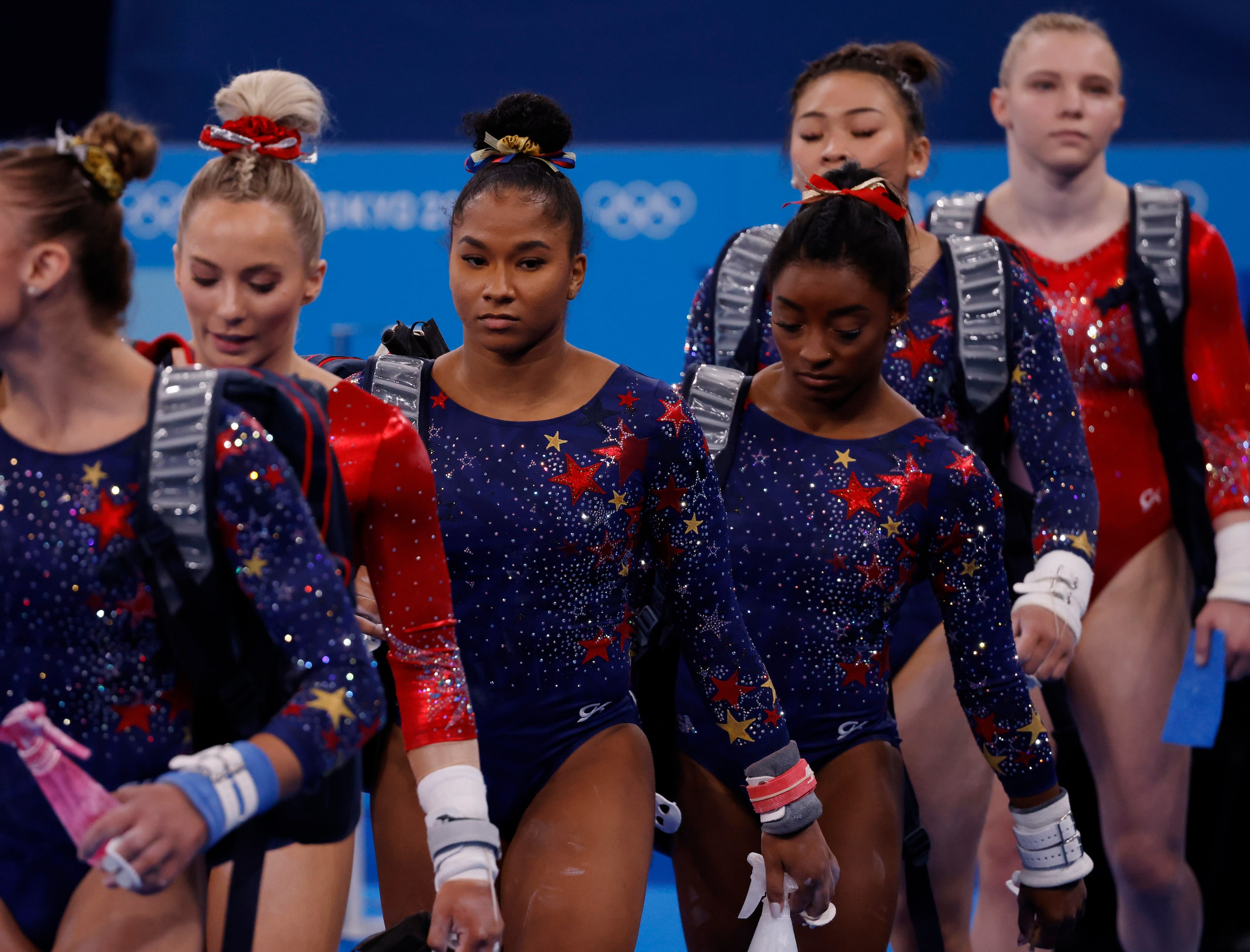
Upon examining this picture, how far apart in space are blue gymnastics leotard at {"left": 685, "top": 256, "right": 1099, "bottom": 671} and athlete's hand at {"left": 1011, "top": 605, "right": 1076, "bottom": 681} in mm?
204

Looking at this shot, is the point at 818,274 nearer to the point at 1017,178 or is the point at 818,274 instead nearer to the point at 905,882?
the point at 905,882

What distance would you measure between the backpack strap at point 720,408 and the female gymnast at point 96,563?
1.05m

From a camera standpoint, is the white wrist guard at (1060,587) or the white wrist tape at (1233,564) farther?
the white wrist tape at (1233,564)

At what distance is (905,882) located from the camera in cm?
291

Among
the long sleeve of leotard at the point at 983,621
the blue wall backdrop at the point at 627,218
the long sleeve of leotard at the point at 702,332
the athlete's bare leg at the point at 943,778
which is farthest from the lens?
the blue wall backdrop at the point at 627,218

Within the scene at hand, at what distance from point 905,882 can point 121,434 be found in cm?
178

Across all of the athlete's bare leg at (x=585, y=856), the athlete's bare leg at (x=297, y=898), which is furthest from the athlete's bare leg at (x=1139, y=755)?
the athlete's bare leg at (x=297, y=898)

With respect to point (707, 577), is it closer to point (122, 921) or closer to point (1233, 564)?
point (122, 921)

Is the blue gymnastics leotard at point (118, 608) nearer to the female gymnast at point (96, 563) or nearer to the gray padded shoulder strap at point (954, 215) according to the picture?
the female gymnast at point (96, 563)

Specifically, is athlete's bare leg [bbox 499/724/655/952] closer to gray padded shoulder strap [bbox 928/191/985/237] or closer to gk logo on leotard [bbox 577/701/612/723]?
gk logo on leotard [bbox 577/701/612/723]

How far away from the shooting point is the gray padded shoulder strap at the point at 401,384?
244 centimetres

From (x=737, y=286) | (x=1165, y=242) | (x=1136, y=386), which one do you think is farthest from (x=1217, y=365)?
(x=737, y=286)

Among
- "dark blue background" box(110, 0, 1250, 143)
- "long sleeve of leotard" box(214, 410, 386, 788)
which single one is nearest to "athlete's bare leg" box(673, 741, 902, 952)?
"long sleeve of leotard" box(214, 410, 386, 788)

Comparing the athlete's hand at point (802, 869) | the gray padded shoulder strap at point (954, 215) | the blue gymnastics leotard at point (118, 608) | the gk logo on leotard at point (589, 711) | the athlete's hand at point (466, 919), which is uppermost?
the gray padded shoulder strap at point (954, 215)
